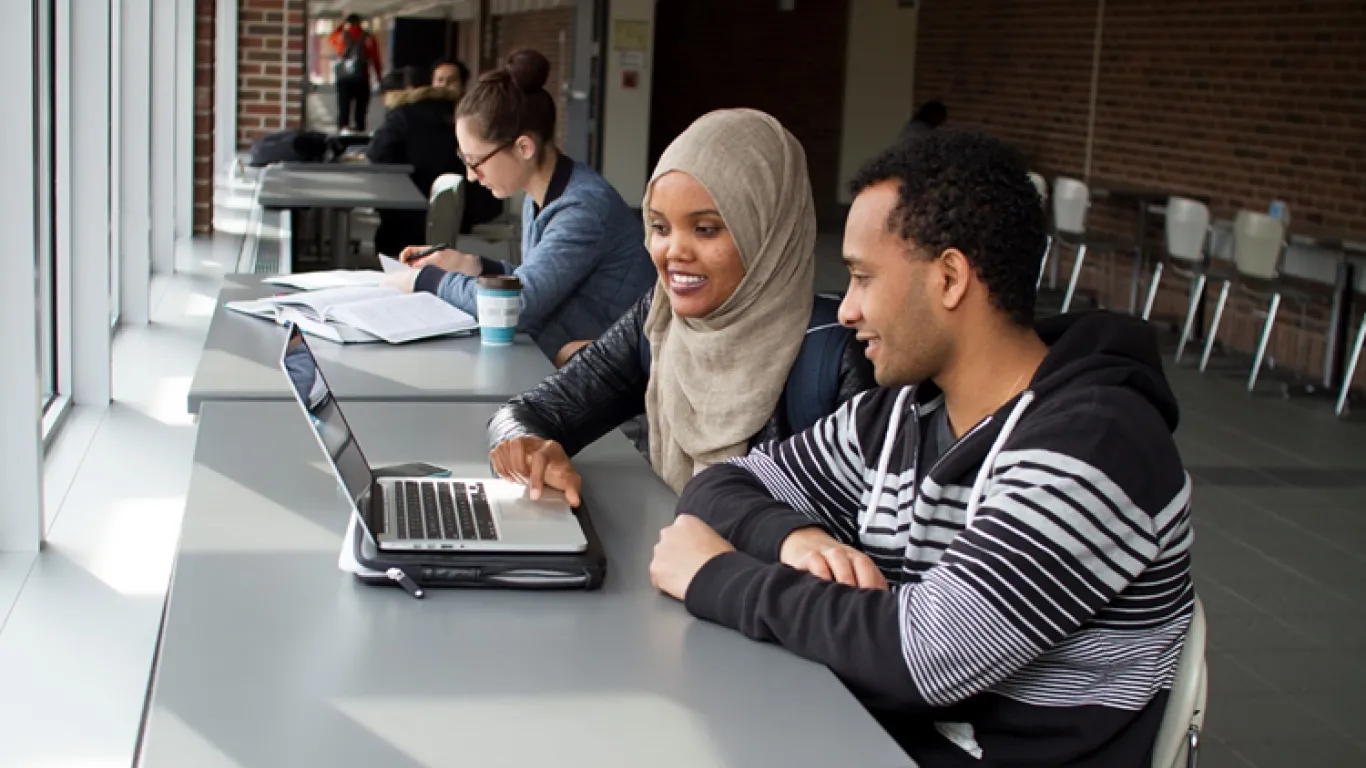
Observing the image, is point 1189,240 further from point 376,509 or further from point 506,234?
point 376,509

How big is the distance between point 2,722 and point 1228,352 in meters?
7.88

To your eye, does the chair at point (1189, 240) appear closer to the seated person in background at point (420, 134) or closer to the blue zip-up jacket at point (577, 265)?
the seated person in background at point (420, 134)

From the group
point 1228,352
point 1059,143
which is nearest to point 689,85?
point 1059,143

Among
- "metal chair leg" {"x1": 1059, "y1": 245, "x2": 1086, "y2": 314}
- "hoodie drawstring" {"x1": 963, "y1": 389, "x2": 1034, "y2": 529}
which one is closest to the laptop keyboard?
"hoodie drawstring" {"x1": 963, "y1": 389, "x2": 1034, "y2": 529}

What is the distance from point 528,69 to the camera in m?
4.51

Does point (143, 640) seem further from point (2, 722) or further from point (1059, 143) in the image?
point (1059, 143)

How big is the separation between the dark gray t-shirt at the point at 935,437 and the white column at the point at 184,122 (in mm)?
6788

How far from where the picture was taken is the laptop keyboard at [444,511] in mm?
1814

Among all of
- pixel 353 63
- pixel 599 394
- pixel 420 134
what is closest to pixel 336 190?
pixel 420 134

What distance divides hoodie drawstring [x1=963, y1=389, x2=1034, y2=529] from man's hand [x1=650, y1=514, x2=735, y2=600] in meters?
0.28

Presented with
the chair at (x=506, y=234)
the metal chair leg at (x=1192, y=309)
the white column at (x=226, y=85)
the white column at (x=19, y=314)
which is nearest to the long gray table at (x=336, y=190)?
the chair at (x=506, y=234)

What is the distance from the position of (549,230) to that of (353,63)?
12783 millimetres

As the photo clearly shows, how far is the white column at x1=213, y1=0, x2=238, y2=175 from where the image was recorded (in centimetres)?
987

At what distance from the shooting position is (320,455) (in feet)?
7.73
